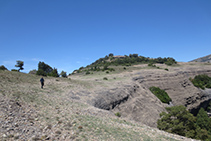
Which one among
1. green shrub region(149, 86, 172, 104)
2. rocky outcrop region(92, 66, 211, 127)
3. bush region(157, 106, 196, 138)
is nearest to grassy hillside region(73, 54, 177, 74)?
rocky outcrop region(92, 66, 211, 127)

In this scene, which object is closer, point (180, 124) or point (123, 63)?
point (180, 124)

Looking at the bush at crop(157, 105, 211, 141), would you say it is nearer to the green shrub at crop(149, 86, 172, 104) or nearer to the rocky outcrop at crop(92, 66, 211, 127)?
the rocky outcrop at crop(92, 66, 211, 127)

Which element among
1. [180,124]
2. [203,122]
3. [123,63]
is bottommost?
[203,122]

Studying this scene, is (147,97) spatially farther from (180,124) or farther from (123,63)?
(123,63)

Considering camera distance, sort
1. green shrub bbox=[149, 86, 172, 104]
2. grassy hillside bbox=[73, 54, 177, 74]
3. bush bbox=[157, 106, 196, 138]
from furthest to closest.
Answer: grassy hillside bbox=[73, 54, 177, 74] < green shrub bbox=[149, 86, 172, 104] < bush bbox=[157, 106, 196, 138]

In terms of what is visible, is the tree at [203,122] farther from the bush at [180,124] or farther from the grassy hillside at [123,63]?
the grassy hillside at [123,63]

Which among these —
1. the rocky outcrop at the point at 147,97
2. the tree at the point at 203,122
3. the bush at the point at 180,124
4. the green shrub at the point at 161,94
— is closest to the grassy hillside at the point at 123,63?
the rocky outcrop at the point at 147,97

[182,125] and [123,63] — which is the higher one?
[123,63]

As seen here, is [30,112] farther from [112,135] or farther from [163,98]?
[163,98]

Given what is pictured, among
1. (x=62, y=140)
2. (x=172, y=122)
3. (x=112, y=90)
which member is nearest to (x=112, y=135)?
(x=62, y=140)

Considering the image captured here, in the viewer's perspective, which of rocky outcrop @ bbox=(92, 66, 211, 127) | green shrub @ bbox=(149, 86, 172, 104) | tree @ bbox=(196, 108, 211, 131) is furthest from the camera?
green shrub @ bbox=(149, 86, 172, 104)

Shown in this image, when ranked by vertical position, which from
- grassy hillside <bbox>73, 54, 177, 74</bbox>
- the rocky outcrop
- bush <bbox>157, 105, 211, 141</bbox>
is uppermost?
grassy hillside <bbox>73, 54, 177, 74</bbox>

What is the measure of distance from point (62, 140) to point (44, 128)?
1.48 m

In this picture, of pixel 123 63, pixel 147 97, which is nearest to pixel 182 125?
pixel 147 97
